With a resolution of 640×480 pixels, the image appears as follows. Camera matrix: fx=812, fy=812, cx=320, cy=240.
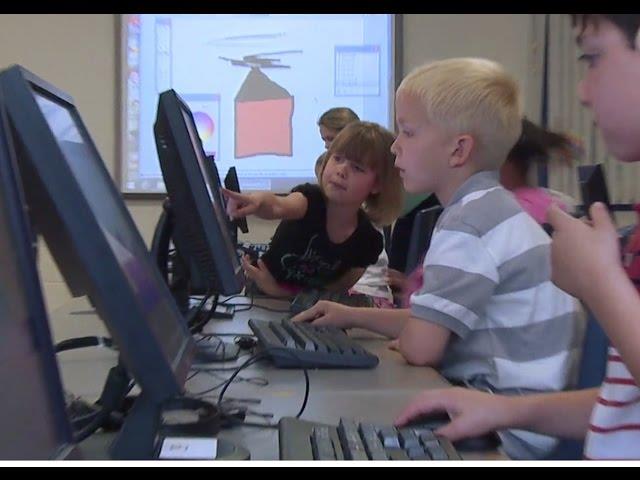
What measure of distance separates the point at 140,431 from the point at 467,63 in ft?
3.00

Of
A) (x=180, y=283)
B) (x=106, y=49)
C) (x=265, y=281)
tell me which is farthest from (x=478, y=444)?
(x=106, y=49)

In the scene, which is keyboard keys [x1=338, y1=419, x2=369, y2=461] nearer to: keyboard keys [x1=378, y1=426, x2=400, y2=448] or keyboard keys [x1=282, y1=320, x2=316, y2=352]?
keyboard keys [x1=378, y1=426, x2=400, y2=448]

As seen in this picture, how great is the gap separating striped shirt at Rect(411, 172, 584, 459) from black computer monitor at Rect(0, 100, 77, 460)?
0.66 m

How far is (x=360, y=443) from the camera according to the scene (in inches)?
25.3

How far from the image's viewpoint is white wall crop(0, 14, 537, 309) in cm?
343

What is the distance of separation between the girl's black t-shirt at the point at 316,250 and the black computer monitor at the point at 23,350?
165cm

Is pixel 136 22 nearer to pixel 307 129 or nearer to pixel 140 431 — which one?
pixel 307 129

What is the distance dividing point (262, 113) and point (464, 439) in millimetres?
2843

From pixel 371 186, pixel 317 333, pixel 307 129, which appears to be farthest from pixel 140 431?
pixel 307 129

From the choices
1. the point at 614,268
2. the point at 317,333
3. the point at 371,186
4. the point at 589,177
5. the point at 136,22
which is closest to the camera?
the point at 614,268

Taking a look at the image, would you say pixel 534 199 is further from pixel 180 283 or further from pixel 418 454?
pixel 418 454

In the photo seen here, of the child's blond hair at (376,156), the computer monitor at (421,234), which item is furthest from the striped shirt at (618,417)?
the child's blond hair at (376,156)

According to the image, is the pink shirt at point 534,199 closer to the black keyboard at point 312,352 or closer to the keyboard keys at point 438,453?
the black keyboard at point 312,352
